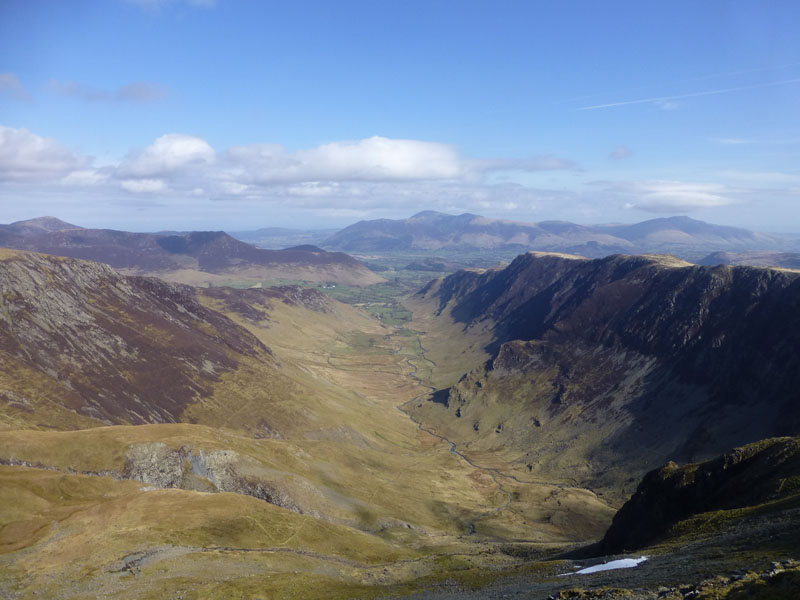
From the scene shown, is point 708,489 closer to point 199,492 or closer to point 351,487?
point 351,487

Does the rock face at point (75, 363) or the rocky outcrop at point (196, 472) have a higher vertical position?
the rock face at point (75, 363)

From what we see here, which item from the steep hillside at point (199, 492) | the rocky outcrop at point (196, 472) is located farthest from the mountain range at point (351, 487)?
the steep hillside at point (199, 492)

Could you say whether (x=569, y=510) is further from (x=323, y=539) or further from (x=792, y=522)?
(x=792, y=522)

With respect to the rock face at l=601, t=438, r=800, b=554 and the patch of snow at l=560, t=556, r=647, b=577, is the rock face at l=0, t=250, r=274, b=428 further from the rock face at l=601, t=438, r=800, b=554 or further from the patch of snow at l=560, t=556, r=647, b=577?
the rock face at l=601, t=438, r=800, b=554

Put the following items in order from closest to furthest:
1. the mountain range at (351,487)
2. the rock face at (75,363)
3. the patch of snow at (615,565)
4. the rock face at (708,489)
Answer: the patch of snow at (615,565) < the mountain range at (351,487) < the rock face at (708,489) < the rock face at (75,363)

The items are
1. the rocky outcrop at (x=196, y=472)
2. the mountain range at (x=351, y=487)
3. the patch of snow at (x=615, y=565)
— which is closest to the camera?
the patch of snow at (x=615, y=565)

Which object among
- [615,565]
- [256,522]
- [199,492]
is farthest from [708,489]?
[199,492]

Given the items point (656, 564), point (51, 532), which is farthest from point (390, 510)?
point (656, 564)

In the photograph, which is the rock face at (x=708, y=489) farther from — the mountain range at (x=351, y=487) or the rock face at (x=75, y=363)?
the rock face at (x=75, y=363)
